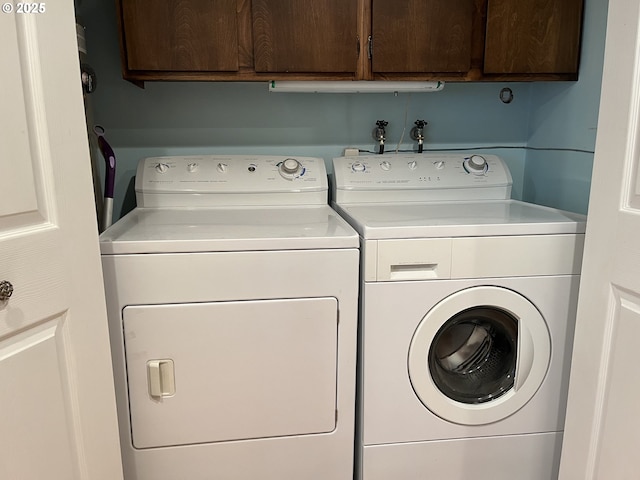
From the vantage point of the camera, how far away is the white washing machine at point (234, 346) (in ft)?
4.21

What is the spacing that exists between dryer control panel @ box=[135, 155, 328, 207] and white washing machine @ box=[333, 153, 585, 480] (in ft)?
0.96

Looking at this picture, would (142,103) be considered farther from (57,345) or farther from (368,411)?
(368,411)

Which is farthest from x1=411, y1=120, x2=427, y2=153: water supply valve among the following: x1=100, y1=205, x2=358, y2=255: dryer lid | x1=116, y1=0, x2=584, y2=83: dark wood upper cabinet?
x1=100, y1=205, x2=358, y2=255: dryer lid

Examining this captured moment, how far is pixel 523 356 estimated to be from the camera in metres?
1.48

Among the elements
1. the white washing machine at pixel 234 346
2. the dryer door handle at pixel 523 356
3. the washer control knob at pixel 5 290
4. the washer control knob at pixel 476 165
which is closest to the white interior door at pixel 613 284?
the dryer door handle at pixel 523 356

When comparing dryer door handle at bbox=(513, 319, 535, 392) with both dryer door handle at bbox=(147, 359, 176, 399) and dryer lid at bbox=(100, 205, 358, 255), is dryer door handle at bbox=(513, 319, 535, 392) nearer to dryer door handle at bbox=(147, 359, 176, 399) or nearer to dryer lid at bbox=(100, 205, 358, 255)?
dryer lid at bbox=(100, 205, 358, 255)

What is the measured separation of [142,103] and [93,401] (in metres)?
1.24

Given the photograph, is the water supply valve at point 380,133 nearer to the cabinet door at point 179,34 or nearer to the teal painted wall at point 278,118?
the teal painted wall at point 278,118

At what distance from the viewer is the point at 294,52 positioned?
1658 mm

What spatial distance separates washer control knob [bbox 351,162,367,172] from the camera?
6.17 feet

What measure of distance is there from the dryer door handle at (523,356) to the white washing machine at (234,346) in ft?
1.70

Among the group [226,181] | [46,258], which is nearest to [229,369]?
[46,258]

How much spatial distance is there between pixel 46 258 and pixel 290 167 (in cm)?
102

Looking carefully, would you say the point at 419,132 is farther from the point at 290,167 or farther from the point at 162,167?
the point at 162,167
